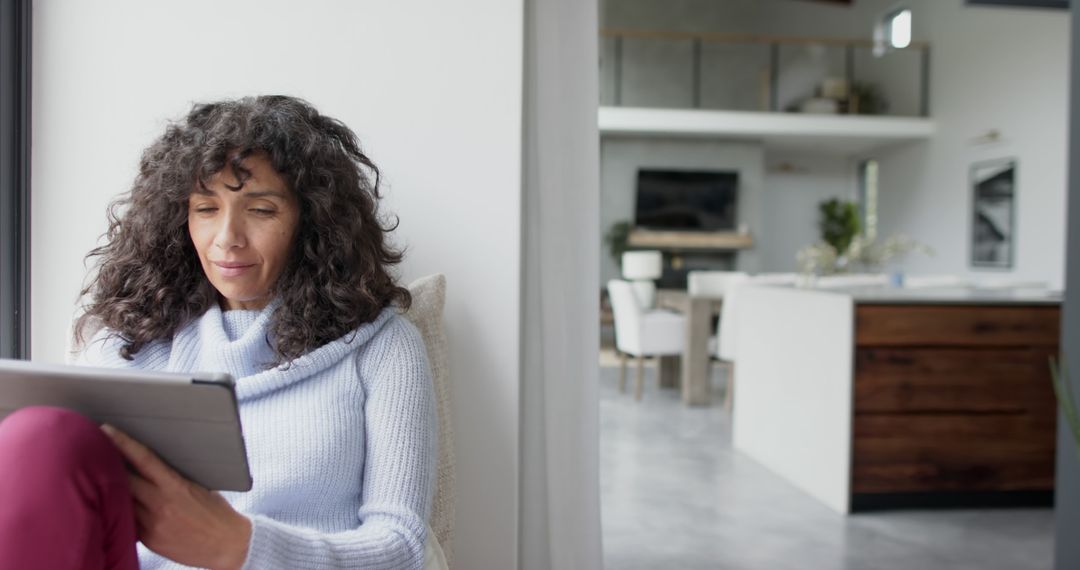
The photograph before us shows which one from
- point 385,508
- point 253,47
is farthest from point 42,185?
point 385,508

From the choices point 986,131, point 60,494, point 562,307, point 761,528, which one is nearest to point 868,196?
point 986,131

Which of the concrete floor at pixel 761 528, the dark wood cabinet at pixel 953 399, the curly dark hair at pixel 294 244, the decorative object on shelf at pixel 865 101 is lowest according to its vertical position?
the concrete floor at pixel 761 528

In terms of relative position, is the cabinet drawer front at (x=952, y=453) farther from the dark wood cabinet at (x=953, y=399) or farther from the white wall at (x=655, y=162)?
the white wall at (x=655, y=162)

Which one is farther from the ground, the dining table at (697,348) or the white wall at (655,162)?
the white wall at (655,162)

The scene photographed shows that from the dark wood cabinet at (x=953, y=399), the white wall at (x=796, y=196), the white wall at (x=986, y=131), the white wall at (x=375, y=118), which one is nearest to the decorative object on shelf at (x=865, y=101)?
the white wall at (x=986, y=131)

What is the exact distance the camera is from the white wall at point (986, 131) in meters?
7.44

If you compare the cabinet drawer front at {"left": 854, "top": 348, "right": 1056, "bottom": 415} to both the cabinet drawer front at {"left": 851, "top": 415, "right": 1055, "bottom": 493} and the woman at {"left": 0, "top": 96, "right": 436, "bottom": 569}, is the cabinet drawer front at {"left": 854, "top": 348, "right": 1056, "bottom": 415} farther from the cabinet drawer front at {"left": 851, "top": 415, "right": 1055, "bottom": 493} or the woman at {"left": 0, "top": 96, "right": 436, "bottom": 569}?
the woman at {"left": 0, "top": 96, "right": 436, "bottom": 569}

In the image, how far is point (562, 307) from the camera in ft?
6.43

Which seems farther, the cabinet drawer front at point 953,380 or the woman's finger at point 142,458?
→ the cabinet drawer front at point 953,380

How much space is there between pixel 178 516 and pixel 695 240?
10038mm

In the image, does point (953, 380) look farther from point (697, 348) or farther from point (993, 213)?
point (993, 213)

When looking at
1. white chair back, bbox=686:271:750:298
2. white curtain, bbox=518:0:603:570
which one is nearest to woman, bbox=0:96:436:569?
white curtain, bbox=518:0:603:570

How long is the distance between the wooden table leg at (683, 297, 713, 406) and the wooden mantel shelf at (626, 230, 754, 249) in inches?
191

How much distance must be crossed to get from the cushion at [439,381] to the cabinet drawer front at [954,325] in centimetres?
217
